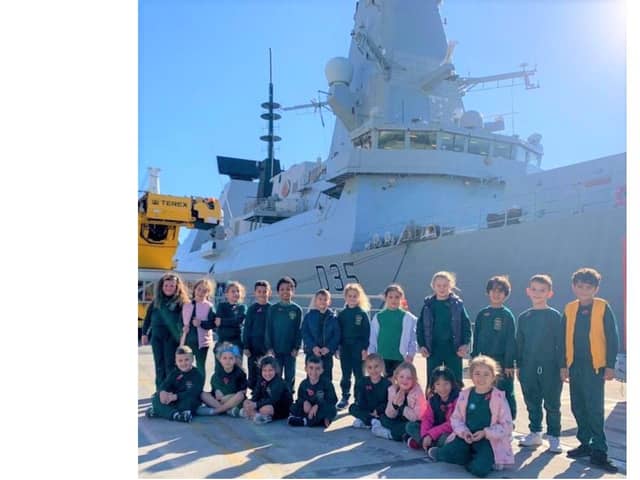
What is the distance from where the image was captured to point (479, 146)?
1465 centimetres

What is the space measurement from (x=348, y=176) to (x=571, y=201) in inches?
234

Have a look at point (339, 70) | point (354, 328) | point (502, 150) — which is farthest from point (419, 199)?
point (354, 328)

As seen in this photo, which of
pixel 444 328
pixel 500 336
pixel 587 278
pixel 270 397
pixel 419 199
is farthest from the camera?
pixel 419 199

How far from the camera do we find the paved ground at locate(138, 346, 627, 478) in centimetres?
296

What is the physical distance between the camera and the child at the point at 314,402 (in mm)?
3992

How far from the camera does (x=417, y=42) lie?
55.8ft

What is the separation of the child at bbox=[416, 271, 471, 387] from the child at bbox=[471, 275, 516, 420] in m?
0.21

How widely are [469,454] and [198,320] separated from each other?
249 cm

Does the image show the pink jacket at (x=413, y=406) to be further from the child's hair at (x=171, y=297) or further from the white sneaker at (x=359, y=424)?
the child's hair at (x=171, y=297)

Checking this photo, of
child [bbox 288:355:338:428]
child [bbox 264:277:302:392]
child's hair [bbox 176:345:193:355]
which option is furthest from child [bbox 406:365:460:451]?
child's hair [bbox 176:345:193:355]

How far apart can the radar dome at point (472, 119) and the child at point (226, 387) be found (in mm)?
13011

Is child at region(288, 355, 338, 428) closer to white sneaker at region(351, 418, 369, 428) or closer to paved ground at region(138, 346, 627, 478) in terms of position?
paved ground at region(138, 346, 627, 478)

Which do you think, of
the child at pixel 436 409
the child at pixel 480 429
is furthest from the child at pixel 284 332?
the child at pixel 480 429

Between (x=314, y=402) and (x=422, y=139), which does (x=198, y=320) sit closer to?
(x=314, y=402)
